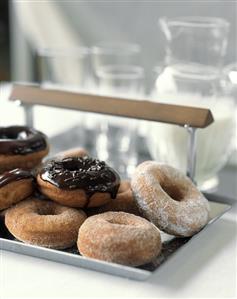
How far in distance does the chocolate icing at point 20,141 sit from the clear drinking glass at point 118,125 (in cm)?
20

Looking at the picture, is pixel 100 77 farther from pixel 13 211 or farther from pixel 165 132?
pixel 13 211

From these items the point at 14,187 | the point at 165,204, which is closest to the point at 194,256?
the point at 165,204

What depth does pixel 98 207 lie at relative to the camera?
0.72 meters

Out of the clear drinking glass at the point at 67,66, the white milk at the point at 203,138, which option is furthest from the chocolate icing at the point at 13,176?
the clear drinking glass at the point at 67,66

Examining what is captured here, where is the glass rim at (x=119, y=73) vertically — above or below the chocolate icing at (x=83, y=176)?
above

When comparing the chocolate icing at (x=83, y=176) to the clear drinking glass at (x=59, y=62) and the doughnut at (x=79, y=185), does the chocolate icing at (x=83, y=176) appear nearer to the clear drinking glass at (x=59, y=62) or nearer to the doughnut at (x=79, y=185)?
the doughnut at (x=79, y=185)

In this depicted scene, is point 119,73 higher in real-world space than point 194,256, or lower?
higher

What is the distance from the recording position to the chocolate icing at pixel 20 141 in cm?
77

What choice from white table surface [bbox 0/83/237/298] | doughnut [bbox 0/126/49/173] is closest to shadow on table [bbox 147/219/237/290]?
white table surface [bbox 0/83/237/298]

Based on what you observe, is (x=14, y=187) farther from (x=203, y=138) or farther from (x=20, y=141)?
(x=203, y=138)

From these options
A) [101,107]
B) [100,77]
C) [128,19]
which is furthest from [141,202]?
A: [128,19]

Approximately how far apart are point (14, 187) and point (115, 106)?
0.73 feet

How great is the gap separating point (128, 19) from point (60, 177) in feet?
3.44

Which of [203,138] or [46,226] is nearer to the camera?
[46,226]
